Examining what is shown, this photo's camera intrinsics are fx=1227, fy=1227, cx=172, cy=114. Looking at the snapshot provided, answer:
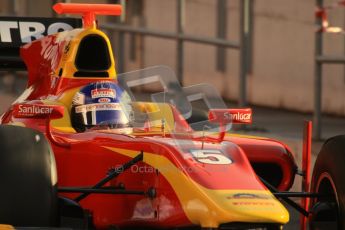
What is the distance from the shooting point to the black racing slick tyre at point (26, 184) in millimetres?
6164

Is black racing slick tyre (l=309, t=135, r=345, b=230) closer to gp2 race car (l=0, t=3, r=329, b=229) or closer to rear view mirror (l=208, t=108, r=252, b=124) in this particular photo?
gp2 race car (l=0, t=3, r=329, b=229)

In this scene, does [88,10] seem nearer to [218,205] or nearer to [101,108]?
[101,108]

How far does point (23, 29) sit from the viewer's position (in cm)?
949

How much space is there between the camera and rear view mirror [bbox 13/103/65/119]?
6.70 meters

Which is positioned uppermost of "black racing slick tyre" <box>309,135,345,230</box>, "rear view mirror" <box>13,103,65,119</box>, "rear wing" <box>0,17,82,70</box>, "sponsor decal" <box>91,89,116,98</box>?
"rear wing" <box>0,17,82,70</box>

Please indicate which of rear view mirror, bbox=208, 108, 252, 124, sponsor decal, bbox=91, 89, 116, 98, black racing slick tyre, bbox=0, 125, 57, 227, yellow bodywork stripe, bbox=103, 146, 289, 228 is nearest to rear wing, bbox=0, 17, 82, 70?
sponsor decal, bbox=91, 89, 116, 98

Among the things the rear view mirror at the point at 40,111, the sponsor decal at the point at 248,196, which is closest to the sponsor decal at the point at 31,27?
the rear view mirror at the point at 40,111

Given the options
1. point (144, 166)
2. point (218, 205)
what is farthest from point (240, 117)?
point (218, 205)

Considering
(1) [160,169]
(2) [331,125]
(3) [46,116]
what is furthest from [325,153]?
(2) [331,125]

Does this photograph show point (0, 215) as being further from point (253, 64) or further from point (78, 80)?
point (253, 64)

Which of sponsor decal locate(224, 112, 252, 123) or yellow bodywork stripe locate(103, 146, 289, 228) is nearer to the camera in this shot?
yellow bodywork stripe locate(103, 146, 289, 228)

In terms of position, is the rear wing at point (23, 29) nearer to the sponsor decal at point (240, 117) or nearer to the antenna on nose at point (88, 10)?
the antenna on nose at point (88, 10)

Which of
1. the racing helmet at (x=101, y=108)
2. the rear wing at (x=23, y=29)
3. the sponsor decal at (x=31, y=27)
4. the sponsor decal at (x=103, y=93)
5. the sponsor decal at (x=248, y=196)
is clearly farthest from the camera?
the sponsor decal at (x=31, y=27)

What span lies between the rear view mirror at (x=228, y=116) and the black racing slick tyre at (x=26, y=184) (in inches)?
37.1
